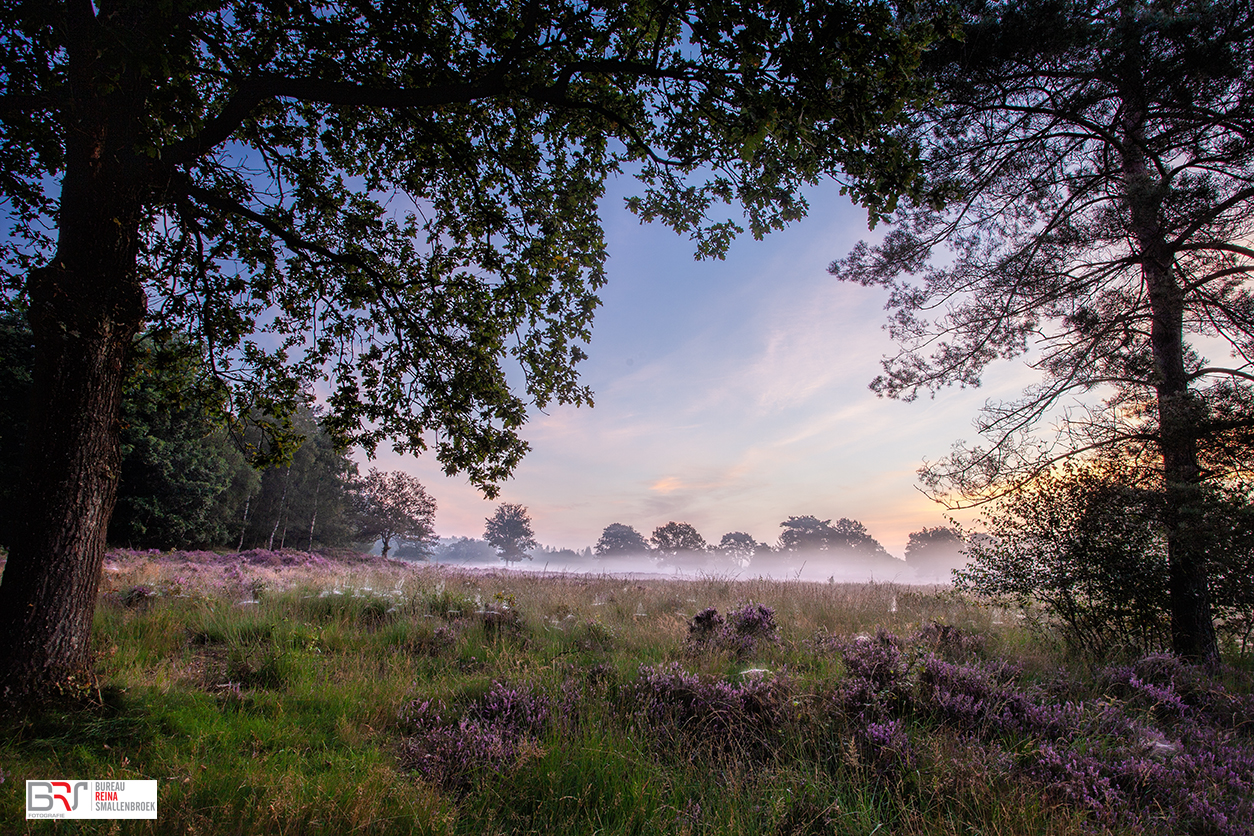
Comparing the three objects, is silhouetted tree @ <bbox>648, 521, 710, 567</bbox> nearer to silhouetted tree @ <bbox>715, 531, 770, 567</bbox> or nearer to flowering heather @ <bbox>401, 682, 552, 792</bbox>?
silhouetted tree @ <bbox>715, 531, 770, 567</bbox>

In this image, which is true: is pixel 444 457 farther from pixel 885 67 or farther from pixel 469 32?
pixel 885 67

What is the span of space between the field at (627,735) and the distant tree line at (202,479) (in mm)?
2410

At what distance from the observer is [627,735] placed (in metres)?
3.62

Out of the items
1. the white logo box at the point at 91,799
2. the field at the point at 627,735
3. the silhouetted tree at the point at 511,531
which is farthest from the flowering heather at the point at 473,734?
the silhouetted tree at the point at 511,531

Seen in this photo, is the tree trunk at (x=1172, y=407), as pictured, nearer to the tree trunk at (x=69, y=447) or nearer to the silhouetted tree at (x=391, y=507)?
the tree trunk at (x=69, y=447)

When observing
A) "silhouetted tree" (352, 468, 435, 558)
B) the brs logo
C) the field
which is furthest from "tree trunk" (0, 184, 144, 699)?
"silhouetted tree" (352, 468, 435, 558)

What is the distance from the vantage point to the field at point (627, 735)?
279 cm

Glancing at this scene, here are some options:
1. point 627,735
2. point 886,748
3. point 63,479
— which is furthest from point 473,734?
point 63,479

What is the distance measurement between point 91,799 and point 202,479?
107 ft

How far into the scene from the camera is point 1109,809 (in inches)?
114

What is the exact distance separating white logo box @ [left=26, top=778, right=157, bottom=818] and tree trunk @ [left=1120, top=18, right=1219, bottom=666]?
33.8 feet

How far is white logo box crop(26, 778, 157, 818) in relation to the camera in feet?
8.53

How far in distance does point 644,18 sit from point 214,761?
23.0 ft

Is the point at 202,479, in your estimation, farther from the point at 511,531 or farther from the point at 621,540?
the point at 621,540
